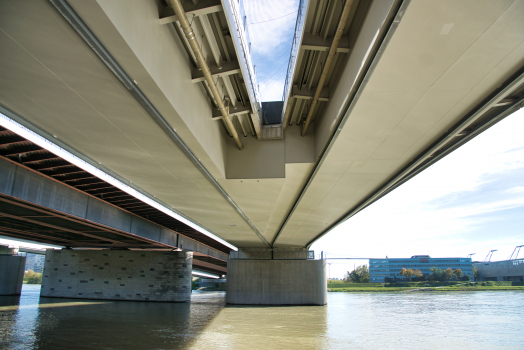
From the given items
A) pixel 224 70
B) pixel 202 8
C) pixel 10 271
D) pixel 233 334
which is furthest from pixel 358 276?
pixel 202 8

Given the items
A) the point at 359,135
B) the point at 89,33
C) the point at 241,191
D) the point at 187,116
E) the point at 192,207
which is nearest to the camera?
the point at 89,33

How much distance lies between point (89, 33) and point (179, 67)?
2330mm

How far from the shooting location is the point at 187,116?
7.31m

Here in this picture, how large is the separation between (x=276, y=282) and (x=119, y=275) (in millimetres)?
13858

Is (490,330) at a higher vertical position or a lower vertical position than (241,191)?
lower

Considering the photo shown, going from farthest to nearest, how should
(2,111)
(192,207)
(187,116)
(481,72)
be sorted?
(192,207)
(187,116)
(2,111)
(481,72)

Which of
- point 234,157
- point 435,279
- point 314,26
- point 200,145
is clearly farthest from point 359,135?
point 435,279

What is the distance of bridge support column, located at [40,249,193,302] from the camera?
31.0 metres

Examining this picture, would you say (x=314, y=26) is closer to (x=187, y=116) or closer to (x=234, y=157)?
(x=187, y=116)

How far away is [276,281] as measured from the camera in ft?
101

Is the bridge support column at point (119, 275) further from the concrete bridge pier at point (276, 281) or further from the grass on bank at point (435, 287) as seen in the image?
the grass on bank at point (435, 287)

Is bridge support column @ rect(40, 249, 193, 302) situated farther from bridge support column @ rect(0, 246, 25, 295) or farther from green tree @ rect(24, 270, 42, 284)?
green tree @ rect(24, 270, 42, 284)

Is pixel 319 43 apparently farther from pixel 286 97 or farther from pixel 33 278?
pixel 33 278

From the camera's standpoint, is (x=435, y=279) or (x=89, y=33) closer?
(x=89, y=33)
